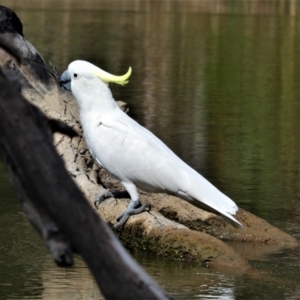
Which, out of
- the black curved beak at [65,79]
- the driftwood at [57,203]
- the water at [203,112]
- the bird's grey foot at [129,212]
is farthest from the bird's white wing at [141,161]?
the driftwood at [57,203]

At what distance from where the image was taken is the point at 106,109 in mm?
8992

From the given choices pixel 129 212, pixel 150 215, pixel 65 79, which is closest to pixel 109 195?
pixel 129 212

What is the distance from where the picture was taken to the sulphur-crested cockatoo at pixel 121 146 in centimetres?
879

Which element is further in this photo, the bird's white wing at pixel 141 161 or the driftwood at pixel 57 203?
the bird's white wing at pixel 141 161

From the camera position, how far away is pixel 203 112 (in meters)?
18.9

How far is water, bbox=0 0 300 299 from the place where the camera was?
8102 mm

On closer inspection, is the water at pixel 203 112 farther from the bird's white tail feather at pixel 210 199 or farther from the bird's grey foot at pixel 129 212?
the bird's white tail feather at pixel 210 199

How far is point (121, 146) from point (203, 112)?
1014cm

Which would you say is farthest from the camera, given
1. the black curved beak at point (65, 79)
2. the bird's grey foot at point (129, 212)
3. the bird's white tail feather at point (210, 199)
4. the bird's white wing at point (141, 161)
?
the black curved beak at point (65, 79)

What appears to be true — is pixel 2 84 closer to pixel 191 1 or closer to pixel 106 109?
pixel 106 109

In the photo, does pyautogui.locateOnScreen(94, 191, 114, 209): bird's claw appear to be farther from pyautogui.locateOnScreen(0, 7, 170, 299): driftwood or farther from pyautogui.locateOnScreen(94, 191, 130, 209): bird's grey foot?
pyautogui.locateOnScreen(0, 7, 170, 299): driftwood

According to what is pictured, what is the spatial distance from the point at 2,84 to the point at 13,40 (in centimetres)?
686

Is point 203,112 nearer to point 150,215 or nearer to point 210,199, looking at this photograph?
point 150,215

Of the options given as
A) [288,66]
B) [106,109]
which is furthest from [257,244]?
[288,66]
